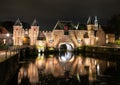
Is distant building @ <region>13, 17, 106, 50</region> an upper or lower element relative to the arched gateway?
upper

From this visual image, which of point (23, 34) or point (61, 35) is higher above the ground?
point (23, 34)

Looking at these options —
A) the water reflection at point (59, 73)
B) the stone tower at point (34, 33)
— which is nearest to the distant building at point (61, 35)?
the stone tower at point (34, 33)

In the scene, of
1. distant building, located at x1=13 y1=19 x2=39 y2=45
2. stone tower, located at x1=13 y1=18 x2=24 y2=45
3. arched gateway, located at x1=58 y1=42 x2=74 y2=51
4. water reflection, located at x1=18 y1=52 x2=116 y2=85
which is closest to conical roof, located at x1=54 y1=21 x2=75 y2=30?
arched gateway, located at x1=58 y1=42 x2=74 y2=51

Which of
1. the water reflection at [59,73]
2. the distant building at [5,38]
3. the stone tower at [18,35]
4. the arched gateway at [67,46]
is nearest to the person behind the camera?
the water reflection at [59,73]

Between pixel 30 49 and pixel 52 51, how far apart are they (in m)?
9.73

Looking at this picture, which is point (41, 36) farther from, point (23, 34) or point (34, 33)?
point (23, 34)

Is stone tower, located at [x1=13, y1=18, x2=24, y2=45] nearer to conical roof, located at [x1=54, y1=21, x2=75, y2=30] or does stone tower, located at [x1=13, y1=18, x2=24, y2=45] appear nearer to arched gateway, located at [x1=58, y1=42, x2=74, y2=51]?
conical roof, located at [x1=54, y1=21, x2=75, y2=30]

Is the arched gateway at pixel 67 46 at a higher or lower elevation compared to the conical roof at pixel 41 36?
lower

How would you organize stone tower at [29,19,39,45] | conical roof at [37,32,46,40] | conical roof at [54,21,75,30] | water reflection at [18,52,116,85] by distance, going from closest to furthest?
water reflection at [18,52,116,85] → stone tower at [29,19,39,45] → conical roof at [37,32,46,40] → conical roof at [54,21,75,30]

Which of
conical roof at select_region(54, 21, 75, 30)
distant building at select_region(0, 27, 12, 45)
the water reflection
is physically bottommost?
the water reflection

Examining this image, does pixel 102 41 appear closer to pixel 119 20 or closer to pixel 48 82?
pixel 119 20

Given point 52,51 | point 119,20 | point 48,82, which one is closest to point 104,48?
point 119,20

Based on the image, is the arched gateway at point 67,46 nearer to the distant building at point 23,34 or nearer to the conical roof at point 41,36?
the conical roof at point 41,36

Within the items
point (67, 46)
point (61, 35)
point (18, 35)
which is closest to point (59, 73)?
point (18, 35)
